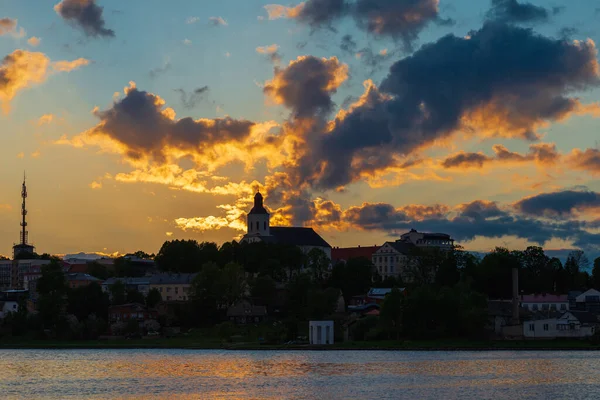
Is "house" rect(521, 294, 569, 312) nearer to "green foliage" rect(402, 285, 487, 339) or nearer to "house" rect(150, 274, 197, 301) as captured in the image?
"green foliage" rect(402, 285, 487, 339)

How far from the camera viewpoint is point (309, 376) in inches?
3332

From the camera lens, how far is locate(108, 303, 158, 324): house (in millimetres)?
158375

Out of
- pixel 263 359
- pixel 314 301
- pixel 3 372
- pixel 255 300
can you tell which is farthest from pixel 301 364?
pixel 255 300

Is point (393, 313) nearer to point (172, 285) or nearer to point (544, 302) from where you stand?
point (544, 302)

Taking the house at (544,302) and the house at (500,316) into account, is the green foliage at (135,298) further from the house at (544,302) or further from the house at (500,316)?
the house at (544,302)

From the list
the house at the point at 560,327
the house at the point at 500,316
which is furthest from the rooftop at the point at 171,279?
the house at the point at 560,327

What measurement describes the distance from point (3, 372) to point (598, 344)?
66.2 m

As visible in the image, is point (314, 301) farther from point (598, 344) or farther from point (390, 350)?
point (598, 344)

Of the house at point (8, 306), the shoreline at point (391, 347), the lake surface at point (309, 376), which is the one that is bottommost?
the lake surface at point (309, 376)

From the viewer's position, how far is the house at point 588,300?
15925 cm

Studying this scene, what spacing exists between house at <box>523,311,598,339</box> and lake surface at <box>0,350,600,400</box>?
13.3m

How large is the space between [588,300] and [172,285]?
76953mm

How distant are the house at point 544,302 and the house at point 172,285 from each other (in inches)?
2476

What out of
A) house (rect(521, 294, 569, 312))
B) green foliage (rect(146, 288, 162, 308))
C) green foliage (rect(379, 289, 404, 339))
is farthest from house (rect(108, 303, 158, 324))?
house (rect(521, 294, 569, 312))
